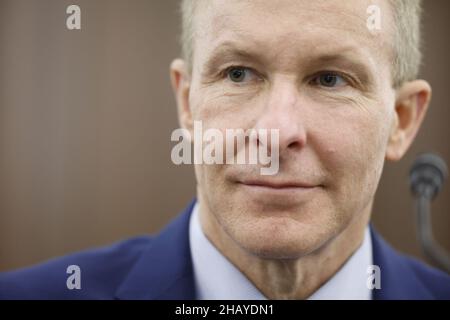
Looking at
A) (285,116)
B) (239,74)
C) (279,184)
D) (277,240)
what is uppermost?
(239,74)

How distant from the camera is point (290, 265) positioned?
140 centimetres

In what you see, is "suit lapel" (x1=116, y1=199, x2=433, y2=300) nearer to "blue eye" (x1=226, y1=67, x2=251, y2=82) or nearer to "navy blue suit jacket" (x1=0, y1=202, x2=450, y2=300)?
"navy blue suit jacket" (x1=0, y1=202, x2=450, y2=300)

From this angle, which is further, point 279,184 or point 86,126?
point 86,126

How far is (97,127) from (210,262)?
52.3 inches

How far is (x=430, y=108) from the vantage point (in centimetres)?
281

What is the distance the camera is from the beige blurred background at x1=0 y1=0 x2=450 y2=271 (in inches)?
102

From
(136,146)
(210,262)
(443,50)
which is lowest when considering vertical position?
(210,262)

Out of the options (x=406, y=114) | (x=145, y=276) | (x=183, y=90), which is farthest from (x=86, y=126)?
(x=406, y=114)

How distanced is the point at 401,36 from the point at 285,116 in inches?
16.0

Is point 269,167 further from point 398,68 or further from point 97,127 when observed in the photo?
point 97,127

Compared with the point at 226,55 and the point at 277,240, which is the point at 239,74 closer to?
the point at 226,55
